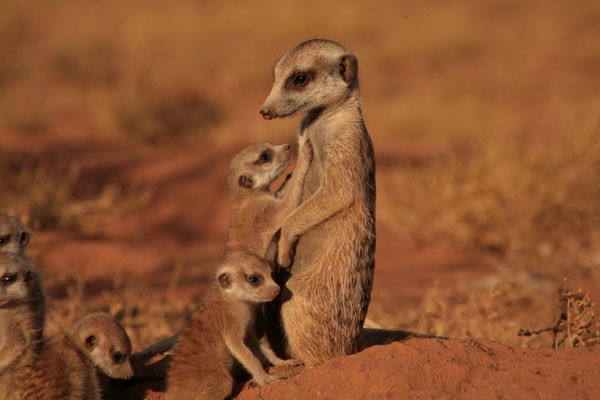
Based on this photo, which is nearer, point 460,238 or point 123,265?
point 123,265

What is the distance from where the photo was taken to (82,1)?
99.3 ft

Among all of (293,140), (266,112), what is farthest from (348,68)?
(293,140)

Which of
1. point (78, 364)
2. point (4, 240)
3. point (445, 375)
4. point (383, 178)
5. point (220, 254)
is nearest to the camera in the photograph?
point (445, 375)

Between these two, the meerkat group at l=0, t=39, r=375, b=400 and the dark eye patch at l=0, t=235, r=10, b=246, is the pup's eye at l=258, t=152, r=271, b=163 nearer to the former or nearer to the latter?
the meerkat group at l=0, t=39, r=375, b=400

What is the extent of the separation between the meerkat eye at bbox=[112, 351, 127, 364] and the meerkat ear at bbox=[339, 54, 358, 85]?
200 cm

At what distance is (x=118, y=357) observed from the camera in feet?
14.1

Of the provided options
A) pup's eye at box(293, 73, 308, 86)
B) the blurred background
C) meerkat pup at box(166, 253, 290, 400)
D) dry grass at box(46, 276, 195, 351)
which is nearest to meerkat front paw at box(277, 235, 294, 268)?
meerkat pup at box(166, 253, 290, 400)

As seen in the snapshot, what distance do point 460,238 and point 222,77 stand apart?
1316cm

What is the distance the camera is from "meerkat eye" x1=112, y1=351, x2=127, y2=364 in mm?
4285

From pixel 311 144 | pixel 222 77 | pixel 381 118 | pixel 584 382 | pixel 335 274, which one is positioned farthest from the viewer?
pixel 222 77

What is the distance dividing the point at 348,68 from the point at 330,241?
3.43 ft

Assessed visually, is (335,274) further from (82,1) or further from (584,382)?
(82,1)

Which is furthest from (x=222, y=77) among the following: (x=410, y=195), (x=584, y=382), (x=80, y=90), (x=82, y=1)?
(x=584, y=382)

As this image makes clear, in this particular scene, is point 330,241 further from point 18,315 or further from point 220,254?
point 220,254
